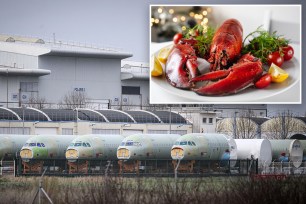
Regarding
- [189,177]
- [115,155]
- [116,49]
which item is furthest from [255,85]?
[116,49]

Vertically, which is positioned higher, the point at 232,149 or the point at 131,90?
the point at 131,90

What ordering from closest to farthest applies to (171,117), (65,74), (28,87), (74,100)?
(65,74) → (28,87) → (171,117) → (74,100)

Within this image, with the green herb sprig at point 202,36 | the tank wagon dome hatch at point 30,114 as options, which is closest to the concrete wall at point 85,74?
the tank wagon dome hatch at point 30,114

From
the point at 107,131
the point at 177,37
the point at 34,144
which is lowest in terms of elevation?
the point at 34,144

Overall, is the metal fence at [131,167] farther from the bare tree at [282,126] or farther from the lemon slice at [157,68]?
the bare tree at [282,126]

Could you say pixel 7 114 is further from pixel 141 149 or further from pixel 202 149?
pixel 202 149

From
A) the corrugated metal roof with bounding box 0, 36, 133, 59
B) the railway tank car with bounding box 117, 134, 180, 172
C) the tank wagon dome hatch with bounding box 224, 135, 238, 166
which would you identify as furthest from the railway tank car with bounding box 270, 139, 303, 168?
the corrugated metal roof with bounding box 0, 36, 133, 59

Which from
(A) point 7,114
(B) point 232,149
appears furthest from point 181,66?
(A) point 7,114

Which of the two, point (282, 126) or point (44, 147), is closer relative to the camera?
point (44, 147)
